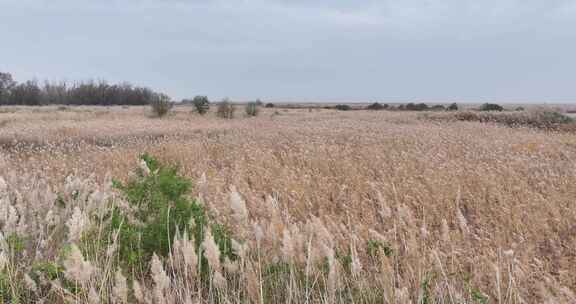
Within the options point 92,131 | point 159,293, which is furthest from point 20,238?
point 92,131

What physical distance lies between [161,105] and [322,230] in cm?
2788

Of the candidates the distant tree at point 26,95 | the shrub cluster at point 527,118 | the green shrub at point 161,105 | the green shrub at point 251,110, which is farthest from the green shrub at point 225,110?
the distant tree at point 26,95

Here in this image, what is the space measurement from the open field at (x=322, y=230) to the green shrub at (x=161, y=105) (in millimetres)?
19940

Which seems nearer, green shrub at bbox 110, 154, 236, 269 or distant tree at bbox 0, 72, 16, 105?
green shrub at bbox 110, 154, 236, 269

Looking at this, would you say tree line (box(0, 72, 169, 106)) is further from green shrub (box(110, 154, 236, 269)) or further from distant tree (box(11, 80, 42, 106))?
green shrub (box(110, 154, 236, 269))

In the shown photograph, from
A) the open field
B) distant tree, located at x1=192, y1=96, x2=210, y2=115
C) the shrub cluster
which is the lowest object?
the open field

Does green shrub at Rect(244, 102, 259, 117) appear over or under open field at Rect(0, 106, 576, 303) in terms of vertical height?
over

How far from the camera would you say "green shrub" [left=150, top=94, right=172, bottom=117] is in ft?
93.4

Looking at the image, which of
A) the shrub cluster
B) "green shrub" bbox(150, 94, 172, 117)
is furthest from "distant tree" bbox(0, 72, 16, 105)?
the shrub cluster

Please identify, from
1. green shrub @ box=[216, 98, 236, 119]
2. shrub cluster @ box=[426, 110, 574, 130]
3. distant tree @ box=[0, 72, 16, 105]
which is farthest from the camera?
distant tree @ box=[0, 72, 16, 105]

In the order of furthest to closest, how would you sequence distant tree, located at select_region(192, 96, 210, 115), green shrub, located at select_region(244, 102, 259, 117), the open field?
distant tree, located at select_region(192, 96, 210, 115) < green shrub, located at select_region(244, 102, 259, 117) < the open field

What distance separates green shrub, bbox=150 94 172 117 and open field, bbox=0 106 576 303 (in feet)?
65.4

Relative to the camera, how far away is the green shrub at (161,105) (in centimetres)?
2847

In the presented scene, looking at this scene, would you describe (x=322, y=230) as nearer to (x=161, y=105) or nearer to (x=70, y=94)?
(x=161, y=105)
